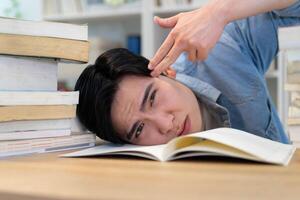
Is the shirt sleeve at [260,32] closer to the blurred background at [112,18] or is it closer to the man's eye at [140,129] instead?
the man's eye at [140,129]

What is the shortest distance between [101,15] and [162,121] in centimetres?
198

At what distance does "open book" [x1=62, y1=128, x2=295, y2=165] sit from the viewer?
66 centimetres

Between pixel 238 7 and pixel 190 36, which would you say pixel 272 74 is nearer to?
pixel 238 7

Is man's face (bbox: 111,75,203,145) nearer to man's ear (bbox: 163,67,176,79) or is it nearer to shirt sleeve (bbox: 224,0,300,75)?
man's ear (bbox: 163,67,176,79)

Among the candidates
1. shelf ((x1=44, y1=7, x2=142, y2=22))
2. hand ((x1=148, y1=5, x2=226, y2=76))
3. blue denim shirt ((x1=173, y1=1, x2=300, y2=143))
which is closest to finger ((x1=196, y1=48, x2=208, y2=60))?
hand ((x1=148, y1=5, x2=226, y2=76))

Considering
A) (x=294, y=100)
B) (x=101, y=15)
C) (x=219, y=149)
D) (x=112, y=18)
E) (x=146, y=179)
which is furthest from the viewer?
(x=112, y=18)

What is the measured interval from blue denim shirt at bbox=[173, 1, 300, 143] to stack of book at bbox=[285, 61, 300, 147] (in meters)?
0.34

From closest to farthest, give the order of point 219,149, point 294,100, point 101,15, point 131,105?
point 219,149
point 294,100
point 131,105
point 101,15

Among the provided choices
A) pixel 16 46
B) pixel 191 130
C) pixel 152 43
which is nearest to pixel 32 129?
pixel 16 46

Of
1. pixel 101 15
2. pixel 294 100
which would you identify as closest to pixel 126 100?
pixel 294 100

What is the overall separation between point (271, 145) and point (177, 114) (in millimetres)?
364

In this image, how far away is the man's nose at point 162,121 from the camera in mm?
1036

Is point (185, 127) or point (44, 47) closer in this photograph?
point (44, 47)

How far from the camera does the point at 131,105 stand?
1.08 meters
